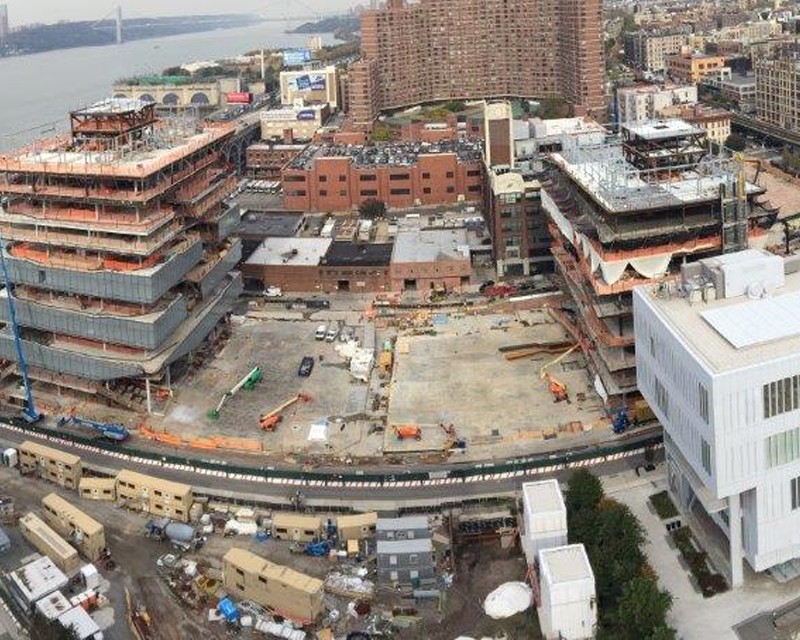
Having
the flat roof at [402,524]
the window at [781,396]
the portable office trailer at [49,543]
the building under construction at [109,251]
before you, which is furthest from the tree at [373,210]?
the window at [781,396]

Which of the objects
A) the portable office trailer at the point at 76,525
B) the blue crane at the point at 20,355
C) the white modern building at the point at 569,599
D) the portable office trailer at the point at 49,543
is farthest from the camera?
the blue crane at the point at 20,355

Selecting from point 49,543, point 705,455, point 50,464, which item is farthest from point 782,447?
point 50,464

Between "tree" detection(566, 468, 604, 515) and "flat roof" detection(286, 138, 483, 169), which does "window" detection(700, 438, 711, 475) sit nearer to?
"tree" detection(566, 468, 604, 515)

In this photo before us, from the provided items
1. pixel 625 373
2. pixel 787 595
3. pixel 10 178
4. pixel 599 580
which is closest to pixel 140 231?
pixel 10 178

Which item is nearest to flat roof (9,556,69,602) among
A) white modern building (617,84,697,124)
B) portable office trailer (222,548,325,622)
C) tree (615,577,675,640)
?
portable office trailer (222,548,325,622)

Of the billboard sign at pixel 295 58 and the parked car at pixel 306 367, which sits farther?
the billboard sign at pixel 295 58

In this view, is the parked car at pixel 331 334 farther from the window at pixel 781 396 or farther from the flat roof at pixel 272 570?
the window at pixel 781 396

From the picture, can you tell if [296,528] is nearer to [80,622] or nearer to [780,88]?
[80,622]
